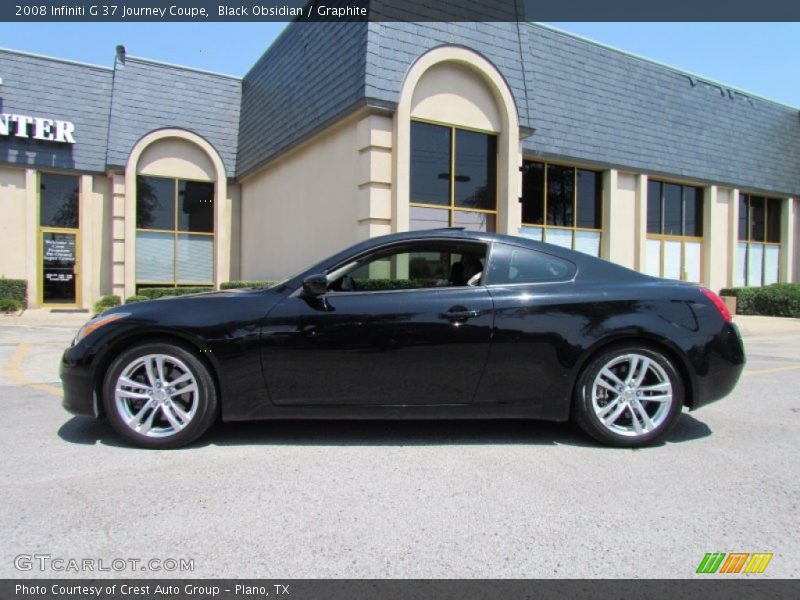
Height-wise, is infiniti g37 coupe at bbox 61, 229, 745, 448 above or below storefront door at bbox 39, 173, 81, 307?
below

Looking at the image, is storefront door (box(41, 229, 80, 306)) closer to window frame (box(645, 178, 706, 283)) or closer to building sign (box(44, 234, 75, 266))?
building sign (box(44, 234, 75, 266))

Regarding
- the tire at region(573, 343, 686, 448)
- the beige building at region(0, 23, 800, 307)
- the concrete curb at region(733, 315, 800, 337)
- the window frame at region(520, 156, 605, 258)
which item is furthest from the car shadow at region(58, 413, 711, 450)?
the concrete curb at region(733, 315, 800, 337)

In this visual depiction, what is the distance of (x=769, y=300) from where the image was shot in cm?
1653

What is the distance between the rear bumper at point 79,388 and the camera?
12.0 ft

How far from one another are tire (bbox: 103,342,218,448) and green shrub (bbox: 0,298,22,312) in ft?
44.8

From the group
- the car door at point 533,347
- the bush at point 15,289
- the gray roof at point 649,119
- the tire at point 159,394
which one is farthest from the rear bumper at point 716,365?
the bush at point 15,289

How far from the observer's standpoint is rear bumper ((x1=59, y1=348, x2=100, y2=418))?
3.66 m

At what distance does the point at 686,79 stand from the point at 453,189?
1038cm

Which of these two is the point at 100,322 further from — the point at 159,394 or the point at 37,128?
the point at 37,128

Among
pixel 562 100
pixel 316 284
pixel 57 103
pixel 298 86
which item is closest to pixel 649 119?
pixel 562 100

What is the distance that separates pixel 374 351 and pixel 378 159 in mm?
6996

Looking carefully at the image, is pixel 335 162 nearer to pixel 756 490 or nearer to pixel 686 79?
pixel 756 490

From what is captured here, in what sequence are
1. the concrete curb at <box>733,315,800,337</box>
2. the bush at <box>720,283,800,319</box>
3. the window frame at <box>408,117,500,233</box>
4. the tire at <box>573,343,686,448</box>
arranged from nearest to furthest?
1. the tire at <box>573,343,686,448</box>
2. the window frame at <box>408,117,500,233</box>
3. the concrete curb at <box>733,315,800,337</box>
4. the bush at <box>720,283,800,319</box>
